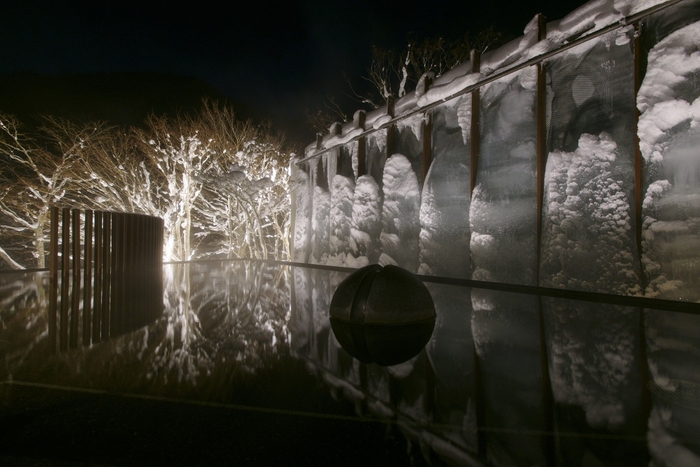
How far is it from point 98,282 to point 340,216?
17.0 feet

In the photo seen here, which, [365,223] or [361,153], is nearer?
[365,223]

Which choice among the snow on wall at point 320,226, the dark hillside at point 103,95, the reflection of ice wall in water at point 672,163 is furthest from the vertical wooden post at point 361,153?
the dark hillside at point 103,95

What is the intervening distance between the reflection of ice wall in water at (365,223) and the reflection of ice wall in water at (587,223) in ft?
12.1

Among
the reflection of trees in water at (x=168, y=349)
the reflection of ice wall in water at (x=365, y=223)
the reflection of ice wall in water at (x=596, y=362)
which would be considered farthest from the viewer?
the reflection of ice wall in water at (x=365, y=223)

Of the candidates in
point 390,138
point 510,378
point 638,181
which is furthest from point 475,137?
point 510,378

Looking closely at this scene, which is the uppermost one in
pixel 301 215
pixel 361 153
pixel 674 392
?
pixel 361 153

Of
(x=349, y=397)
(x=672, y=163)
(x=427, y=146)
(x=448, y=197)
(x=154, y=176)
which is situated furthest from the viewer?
(x=154, y=176)

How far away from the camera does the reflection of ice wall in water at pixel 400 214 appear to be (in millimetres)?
7062

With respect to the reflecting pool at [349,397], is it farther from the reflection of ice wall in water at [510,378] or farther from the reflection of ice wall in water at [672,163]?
the reflection of ice wall in water at [672,163]

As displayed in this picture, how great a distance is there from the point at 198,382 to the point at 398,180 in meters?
6.13

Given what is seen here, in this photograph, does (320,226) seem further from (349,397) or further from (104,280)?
(349,397)

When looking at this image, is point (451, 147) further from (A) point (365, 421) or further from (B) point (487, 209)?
(A) point (365, 421)

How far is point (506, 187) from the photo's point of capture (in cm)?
543

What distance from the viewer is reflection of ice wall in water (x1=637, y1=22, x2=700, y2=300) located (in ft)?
12.0
